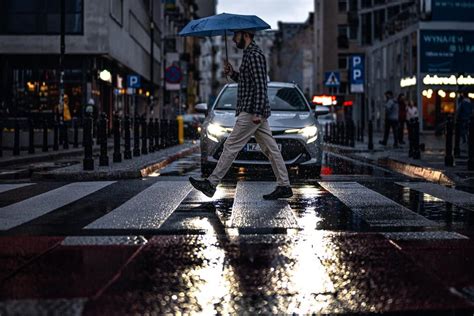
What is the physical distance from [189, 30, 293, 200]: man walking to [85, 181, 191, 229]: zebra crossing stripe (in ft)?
1.66

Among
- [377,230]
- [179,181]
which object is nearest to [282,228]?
[377,230]

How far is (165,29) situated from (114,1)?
111 feet

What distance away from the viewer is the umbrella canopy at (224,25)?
Answer: 10.0 m

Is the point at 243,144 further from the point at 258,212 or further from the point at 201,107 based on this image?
the point at 201,107

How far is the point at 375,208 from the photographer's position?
7.97 metres

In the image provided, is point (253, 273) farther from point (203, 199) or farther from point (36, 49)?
point (36, 49)

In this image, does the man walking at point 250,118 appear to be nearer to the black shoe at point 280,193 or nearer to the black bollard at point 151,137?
the black shoe at point 280,193

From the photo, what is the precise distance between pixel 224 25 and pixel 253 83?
2.06 m

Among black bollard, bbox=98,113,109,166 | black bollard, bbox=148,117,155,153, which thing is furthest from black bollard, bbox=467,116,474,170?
black bollard, bbox=148,117,155,153

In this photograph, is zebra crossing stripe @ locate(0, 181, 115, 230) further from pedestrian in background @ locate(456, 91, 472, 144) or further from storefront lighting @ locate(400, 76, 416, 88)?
storefront lighting @ locate(400, 76, 416, 88)

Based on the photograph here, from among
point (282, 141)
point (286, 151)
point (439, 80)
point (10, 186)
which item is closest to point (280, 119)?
point (282, 141)

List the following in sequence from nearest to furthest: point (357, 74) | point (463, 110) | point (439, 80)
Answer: point (463, 110) < point (357, 74) < point (439, 80)

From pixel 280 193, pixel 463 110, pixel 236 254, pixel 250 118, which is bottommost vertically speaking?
pixel 236 254

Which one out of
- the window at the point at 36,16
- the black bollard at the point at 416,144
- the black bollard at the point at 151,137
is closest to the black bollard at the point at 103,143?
the black bollard at the point at 416,144
